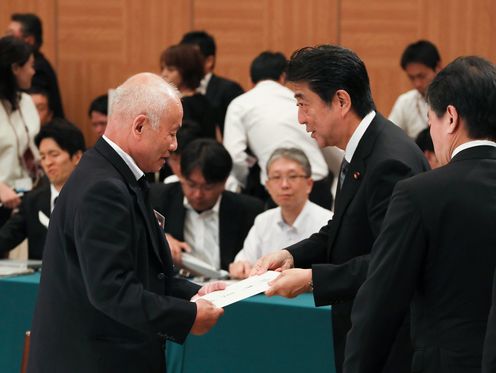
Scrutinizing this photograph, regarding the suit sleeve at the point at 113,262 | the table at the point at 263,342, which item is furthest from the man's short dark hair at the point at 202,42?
the suit sleeve at the point at 113,262

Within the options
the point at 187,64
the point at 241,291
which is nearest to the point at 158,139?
the point at 241,291

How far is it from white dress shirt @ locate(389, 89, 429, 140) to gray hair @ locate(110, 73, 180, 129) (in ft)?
13.4

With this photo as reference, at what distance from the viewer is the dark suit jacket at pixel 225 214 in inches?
180

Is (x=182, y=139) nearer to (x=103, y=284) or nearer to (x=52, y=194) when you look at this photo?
(x=52, y=194)

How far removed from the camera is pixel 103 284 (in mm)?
2291

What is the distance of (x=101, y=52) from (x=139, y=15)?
47cm

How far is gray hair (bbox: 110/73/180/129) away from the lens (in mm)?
2457

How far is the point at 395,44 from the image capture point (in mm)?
7363

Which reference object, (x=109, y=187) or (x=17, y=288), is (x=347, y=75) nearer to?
(x=109, y=187)

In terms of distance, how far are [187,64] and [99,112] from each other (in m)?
1.81

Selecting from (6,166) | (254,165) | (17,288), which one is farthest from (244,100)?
(17,288)

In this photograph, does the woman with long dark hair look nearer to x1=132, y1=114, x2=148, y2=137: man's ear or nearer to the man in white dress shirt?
the man in white dress shirt

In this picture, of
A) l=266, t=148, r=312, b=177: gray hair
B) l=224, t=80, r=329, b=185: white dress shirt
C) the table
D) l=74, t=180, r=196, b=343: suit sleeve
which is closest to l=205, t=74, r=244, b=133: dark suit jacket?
l=224, t=80, r=329, b=185: white dress shirt

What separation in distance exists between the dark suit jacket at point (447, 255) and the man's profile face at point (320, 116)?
2.10ft
